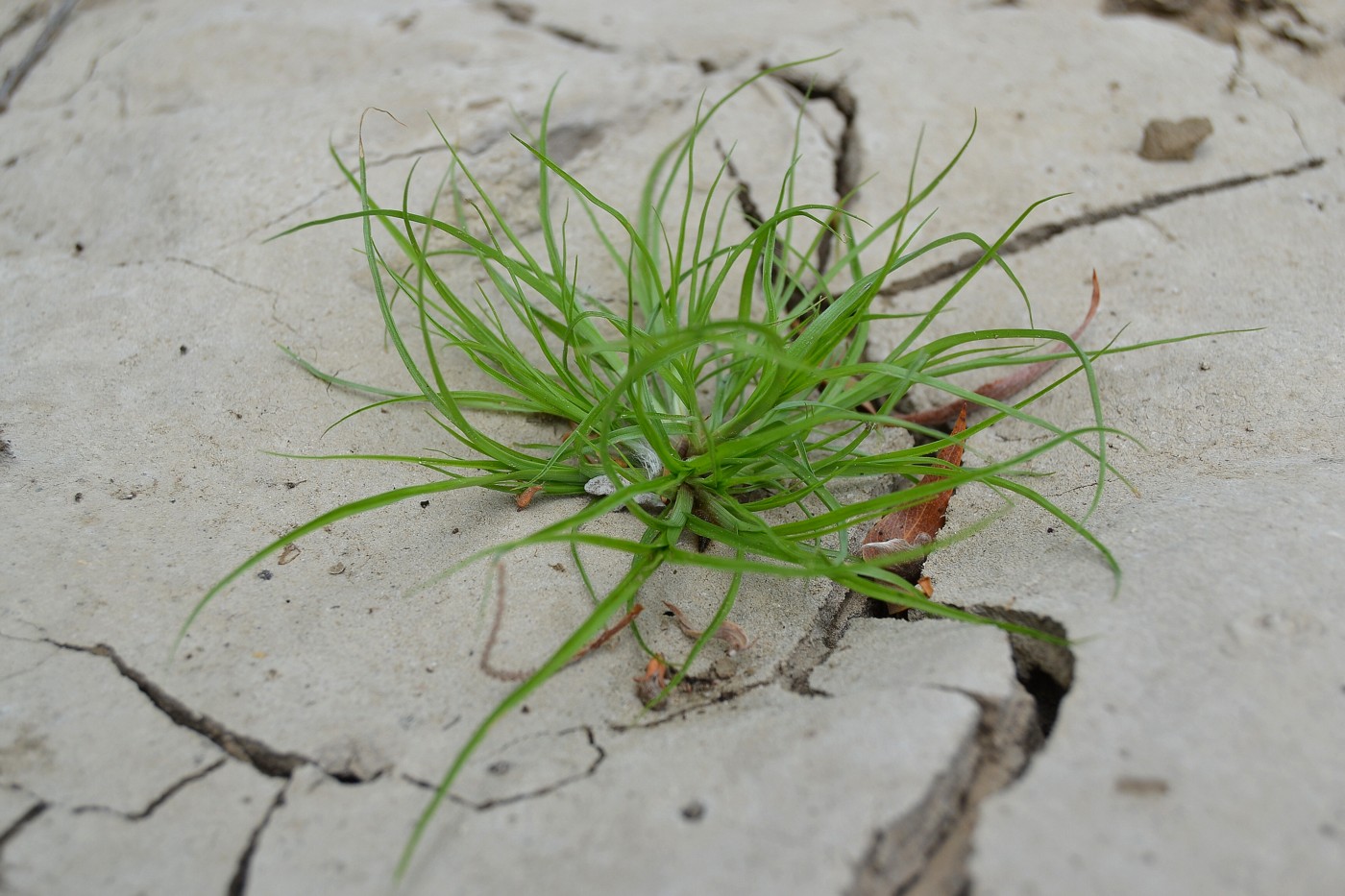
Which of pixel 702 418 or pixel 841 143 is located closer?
pixel 702 418

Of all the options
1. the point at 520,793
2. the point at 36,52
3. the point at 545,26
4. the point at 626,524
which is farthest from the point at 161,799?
the point at 36,52

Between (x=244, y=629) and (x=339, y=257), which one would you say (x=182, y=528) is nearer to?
(x=244, y=629)

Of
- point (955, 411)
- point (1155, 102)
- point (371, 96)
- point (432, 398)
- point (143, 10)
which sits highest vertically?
point (143, 10)

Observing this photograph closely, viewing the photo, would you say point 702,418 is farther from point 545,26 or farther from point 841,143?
point 545,26

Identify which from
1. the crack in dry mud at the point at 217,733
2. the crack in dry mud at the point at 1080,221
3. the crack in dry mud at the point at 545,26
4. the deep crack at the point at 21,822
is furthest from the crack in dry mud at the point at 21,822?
the crack in dry mud at the point at 545,26

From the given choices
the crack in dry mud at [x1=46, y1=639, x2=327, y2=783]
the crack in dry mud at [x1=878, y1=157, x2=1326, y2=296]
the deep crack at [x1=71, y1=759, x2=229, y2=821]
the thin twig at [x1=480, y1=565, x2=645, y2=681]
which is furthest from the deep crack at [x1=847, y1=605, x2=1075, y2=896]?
the crack in dry mud at [x1=878, y1=157, x2=1326, y2=296]

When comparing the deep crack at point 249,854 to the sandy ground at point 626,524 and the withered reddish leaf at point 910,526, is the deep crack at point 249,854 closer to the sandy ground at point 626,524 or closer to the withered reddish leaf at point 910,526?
the sandy ground at point 626,524

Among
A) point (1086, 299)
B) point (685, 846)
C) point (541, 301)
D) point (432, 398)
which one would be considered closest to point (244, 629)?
point (432, 398)

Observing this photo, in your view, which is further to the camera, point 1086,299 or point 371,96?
point 371,96
